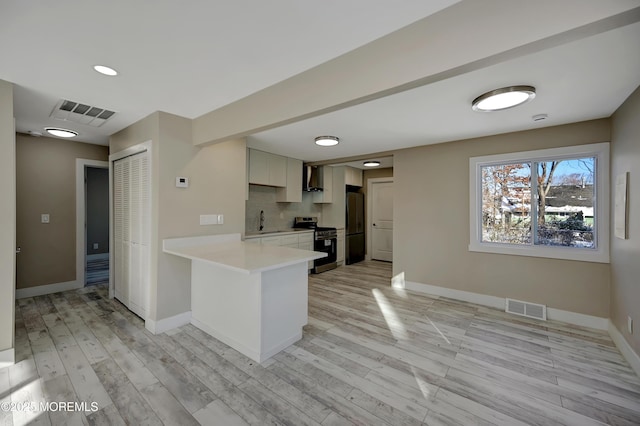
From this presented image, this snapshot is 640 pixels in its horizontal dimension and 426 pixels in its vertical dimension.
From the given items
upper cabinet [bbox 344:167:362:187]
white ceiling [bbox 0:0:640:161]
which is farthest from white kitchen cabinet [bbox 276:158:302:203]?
white ceiling [bbox 0:0:640:161]

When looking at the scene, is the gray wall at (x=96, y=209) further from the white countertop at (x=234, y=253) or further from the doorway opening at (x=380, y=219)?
the doorway opening at (x=380, y=219)

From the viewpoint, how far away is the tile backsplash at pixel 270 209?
5074mm

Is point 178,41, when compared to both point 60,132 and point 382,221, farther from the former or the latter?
point 382,221

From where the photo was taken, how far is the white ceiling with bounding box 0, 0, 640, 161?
143cm

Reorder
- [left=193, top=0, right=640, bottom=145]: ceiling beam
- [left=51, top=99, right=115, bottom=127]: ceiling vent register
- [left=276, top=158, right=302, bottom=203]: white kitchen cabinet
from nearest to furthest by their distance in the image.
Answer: [left=193, top=0, right=640, bottom=145]: ceiling beam → [left=51, top=99, right=115, bottom=127]: ceiling vent register → [left=276, top=158, right=302, bottom=203]: white kitchen cabinet

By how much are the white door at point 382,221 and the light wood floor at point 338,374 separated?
3.51 metres

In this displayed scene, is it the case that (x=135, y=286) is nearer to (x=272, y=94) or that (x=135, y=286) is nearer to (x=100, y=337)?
(x=100, y=337)

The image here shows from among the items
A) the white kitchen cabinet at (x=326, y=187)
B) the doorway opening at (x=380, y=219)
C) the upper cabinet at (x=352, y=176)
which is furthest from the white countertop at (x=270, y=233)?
the doorway opening at (x=380, y=219)

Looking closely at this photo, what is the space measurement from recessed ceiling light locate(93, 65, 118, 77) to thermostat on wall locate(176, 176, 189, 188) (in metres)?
1.13

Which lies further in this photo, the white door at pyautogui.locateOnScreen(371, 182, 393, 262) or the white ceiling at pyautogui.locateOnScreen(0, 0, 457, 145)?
the white door at pyautogui.locateOnScreen(371, 182, 393, 262)

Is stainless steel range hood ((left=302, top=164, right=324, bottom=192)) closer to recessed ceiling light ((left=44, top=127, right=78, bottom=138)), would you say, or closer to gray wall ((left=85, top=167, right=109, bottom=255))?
recessed ceiling light ((left=44, top=127, right=78, bottom=138))

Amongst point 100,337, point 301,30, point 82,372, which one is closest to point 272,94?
point 301,30

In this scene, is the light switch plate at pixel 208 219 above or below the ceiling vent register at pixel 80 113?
below

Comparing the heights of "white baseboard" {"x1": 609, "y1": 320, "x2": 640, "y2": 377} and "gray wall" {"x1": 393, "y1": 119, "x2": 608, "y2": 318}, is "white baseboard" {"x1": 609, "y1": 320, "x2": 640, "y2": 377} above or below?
below
